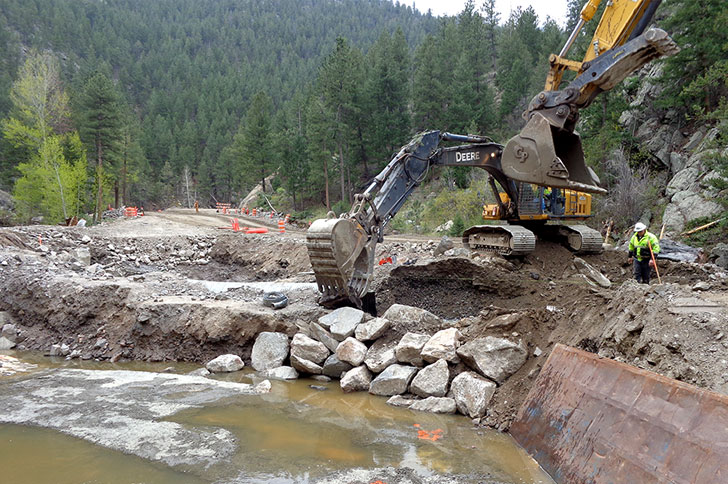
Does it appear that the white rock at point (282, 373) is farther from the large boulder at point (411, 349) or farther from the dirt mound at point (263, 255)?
the dirt mound at point (263, 255)

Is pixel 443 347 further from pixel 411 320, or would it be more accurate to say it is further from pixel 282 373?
pixel 282 373

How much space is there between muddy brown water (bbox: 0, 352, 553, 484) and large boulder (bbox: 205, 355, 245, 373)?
4.96 feet

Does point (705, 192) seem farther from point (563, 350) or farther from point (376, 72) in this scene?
point (376, 72)

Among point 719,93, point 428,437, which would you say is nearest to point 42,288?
point 428,437

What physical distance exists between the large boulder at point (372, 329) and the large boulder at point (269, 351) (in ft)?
4.73

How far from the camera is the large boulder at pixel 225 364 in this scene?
852 cm

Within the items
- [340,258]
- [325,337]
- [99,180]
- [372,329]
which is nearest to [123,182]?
[99,180]

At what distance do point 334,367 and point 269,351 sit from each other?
135cm

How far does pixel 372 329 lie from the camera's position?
8188 mm

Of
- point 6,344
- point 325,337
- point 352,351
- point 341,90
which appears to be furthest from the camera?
point 341,90

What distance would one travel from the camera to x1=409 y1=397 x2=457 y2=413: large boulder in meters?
6.62

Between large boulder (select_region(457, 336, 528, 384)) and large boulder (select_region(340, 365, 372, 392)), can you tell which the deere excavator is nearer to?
large boulder (select_region(340, 365, 372, 392))

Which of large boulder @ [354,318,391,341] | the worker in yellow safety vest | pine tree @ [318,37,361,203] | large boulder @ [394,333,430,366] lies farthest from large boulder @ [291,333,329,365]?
pine tree @ [318,37,361,203]

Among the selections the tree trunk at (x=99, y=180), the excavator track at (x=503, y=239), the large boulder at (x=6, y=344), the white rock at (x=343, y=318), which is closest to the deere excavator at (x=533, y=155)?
the white rock at (x=343, y=318)
